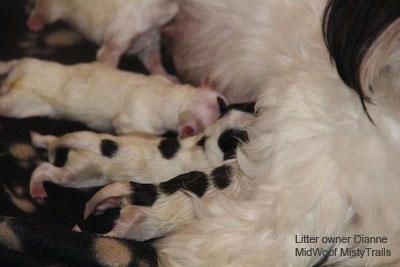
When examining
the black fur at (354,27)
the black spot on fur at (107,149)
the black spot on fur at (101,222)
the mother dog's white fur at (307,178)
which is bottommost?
the black spot on fur at (101,222)

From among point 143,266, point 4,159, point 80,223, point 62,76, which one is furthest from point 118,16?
point 143,266

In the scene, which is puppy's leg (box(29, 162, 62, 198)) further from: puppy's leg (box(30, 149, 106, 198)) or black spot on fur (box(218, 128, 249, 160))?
black spot on fur (box(218, 128, 249, 160))

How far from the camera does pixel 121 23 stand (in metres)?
1.97

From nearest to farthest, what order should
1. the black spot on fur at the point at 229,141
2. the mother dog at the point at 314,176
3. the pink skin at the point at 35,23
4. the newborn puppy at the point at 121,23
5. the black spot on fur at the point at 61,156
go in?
1. the mother dog at the point at 314,176
2. the black spot on fur at the point at 229,141
3. the black spot on fur at the point at 61,156
4. the newborn puppy at the point at 121,23
5. the pink skin at the point at 35,23

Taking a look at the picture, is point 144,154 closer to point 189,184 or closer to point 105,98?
point 189,184

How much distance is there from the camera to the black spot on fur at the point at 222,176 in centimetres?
148

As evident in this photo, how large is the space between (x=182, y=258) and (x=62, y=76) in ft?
2.23

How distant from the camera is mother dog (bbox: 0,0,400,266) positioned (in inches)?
50.8

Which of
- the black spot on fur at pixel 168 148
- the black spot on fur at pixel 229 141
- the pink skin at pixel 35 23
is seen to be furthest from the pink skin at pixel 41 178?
the pink skin at pixel 35 23

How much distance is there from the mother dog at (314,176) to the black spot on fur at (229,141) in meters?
0.08

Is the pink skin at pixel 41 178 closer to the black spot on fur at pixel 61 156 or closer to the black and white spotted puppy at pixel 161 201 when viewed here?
the black spot on fur at pixel 61 156

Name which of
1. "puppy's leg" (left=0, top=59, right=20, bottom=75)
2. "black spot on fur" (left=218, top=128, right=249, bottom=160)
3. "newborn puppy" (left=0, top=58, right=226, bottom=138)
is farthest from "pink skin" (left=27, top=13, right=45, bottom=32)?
"black spot on fur" (left=218, top=128, right=249, bottom=160)

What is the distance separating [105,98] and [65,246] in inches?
20.7

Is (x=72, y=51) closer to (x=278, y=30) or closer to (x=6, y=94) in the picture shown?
(x=6, y=94)
